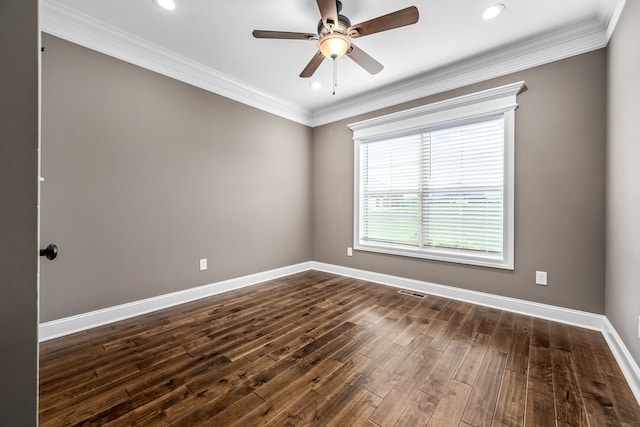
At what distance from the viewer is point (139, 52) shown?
2.57 metres

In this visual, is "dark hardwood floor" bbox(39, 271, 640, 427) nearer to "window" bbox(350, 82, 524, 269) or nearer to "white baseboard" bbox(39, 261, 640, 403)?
"white baseboard" bbox(39, 261, 640, 403)

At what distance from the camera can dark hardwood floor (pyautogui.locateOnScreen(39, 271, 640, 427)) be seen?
1.35 meters

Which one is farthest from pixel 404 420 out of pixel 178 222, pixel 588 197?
pixel 178 222

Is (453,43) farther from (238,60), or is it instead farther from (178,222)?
(178,222)

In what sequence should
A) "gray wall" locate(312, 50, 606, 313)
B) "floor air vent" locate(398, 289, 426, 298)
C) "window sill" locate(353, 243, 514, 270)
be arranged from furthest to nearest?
"floor air vent" locate(398, 289, 426, 298) → "window sill" locate(353, 243, 514, 270) → "gray wall" locate(312, 50, 606, 313)

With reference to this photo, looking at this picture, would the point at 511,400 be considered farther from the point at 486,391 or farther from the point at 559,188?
the point at 559,188

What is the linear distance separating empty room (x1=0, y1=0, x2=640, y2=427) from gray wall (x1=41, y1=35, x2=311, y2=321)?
2cm

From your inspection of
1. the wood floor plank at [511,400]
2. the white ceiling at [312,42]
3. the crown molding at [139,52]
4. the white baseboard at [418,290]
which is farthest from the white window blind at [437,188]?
the crown molding at [139,52]

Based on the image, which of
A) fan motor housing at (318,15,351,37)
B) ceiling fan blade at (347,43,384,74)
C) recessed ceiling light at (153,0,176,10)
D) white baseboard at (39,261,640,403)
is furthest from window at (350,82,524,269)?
recessed ceiling light at (153,0,176,10)

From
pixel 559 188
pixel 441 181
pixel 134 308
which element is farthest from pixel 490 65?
pixel 134 308

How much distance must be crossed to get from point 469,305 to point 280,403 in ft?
7.77

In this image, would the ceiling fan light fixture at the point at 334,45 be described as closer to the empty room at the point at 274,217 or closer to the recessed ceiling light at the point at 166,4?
the empty room at the point at 274,217

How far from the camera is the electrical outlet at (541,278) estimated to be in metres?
2.52

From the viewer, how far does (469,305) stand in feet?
9.36
